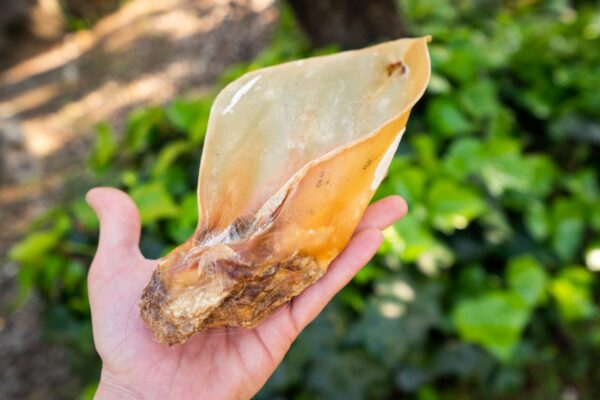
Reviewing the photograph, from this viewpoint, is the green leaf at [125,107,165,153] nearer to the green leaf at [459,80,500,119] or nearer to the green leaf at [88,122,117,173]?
the green leaf at [88,122,117,173]

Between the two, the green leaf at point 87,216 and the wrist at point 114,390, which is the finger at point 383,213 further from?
the green leaf at point 87,216

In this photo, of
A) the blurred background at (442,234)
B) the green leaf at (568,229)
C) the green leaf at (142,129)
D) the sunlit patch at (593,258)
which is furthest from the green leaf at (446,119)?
the green leaf at (142,129)

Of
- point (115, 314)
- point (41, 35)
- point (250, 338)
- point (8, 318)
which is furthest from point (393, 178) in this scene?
point (41, 35)

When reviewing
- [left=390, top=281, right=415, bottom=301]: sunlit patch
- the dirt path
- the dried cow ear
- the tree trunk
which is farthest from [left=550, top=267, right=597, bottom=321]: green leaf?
the dirt path

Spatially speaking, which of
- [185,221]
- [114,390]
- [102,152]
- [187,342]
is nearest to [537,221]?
[185,221]

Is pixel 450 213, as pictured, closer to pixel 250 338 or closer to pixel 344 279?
pixel 344 279

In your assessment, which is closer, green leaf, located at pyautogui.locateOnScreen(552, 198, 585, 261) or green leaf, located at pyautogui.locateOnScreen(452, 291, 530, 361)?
green leaf, located at pyautogui.locateOnScreen(452, 291, 530, 361)
